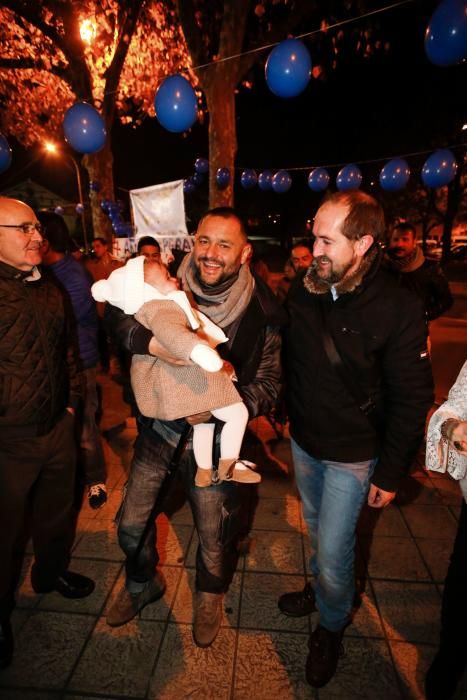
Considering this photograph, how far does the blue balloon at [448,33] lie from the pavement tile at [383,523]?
4.44 metres

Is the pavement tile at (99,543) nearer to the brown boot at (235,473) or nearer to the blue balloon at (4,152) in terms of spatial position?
the brown boot at (235,473)

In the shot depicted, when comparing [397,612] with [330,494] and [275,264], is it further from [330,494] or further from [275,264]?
[275,264]

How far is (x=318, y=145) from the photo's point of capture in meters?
26.2

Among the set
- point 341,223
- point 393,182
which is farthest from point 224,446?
point 393,182

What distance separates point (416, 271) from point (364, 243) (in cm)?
267

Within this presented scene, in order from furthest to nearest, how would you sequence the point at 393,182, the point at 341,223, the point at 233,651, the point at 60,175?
1. the point at 60,175
2. the point at 393,182
3. the point at 233,651
4. the point at 341,223

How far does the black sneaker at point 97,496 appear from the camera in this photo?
350cm

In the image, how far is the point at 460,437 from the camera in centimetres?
154

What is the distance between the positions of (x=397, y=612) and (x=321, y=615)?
684 mm

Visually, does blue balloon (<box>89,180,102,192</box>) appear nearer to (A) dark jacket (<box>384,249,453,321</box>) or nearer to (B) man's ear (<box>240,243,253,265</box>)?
(A) dark jacket (<box>384,249,453,321</box>)

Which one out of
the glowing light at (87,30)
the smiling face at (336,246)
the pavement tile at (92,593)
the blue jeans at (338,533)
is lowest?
the pavement tile at (92,593)

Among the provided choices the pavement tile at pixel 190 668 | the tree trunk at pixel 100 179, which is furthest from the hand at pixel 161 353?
the tree trunk at pixel 100 179

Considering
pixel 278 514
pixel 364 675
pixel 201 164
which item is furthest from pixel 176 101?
pixel 201 164

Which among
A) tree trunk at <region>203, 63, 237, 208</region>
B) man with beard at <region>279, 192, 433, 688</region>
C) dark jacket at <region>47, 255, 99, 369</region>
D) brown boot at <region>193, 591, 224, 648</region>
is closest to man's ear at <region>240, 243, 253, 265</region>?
man with beard at <region>279, 192, 433, 688</region>
